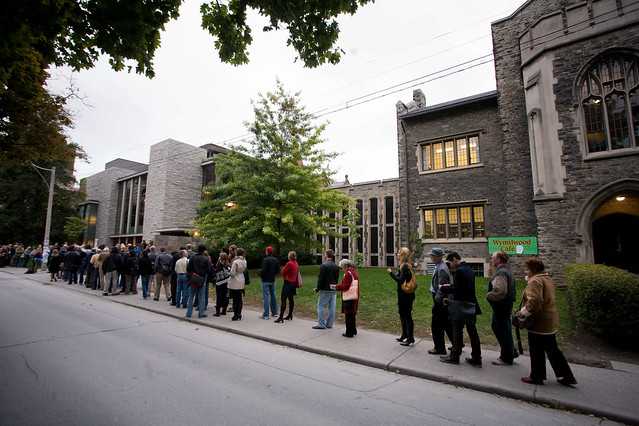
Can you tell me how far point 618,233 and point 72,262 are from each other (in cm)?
2708

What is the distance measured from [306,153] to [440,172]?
24.3 ft

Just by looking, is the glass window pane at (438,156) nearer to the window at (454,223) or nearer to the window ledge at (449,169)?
the window ledge at (449,169)

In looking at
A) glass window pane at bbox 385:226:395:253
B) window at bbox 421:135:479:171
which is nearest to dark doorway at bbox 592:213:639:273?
window at bbox 421:135:479:171

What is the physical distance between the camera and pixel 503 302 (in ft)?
17.0

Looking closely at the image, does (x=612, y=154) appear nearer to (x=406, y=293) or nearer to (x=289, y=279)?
(x=406, y=293)

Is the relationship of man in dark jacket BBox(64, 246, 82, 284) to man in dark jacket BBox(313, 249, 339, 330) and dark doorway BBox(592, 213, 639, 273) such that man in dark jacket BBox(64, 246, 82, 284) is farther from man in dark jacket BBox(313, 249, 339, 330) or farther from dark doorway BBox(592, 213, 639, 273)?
dark doorway BBox(592, 213, 639, 273)


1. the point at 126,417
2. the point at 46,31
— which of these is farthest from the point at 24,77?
the point at 126,417

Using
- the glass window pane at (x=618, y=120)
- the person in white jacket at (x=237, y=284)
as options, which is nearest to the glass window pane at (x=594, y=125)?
the glass window pane at (x=618, y=120)

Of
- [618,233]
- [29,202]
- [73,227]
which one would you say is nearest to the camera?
[618,233]

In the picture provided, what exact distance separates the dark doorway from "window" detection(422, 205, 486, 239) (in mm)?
4678

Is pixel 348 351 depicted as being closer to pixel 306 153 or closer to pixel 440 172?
pixel 306 153

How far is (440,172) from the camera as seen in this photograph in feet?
55.1

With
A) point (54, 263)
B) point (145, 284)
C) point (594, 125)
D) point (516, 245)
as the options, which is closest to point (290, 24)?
point (145, 284)

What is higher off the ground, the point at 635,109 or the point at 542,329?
the point at 635,109
